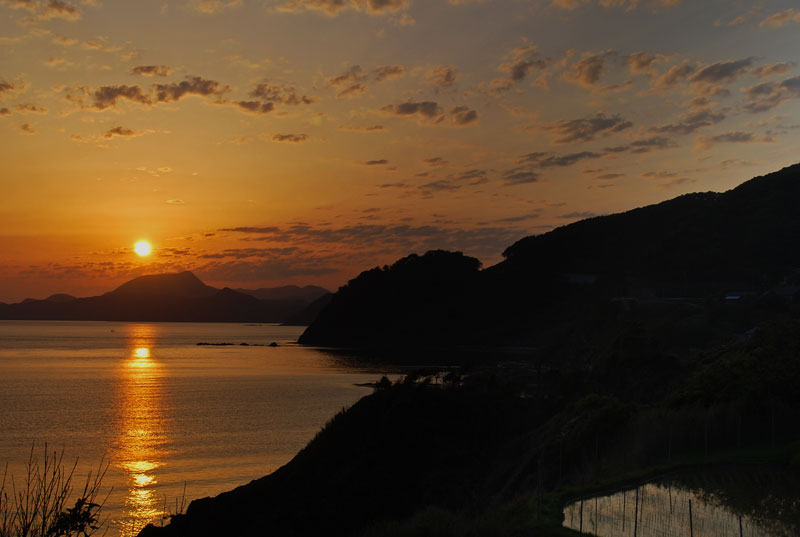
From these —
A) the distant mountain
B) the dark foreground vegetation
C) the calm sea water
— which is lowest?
the calm sea water

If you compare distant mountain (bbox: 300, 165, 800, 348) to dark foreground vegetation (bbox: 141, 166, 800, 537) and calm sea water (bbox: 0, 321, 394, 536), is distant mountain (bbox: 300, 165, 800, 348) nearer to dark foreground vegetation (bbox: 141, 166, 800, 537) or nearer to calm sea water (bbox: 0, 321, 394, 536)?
dark foreground vegetation (bbox: 141, 166, 800, 537)

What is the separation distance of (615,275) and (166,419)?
107029 millimetres

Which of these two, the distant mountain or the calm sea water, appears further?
the distant mountain

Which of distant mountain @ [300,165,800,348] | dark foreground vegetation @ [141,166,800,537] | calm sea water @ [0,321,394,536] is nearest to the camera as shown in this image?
dark foreground vegetation @ [141,166,800,537]

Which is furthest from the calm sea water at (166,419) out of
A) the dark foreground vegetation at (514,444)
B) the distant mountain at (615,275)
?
the distant mountain at (615,275)

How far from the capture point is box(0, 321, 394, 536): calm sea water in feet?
125

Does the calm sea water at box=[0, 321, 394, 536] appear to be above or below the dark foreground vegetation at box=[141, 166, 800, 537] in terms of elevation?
below

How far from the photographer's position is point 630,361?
51812 millimetres

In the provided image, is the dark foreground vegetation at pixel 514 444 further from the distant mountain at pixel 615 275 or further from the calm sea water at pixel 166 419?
the distant mountain at pixel 615 275

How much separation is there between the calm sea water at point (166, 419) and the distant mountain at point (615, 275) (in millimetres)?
46142

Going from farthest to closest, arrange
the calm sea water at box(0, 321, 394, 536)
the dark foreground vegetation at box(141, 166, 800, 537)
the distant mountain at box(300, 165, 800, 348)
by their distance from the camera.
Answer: the distant mountain at box(300, 165, 800, 348)
the calm sea water at box(0, 321, 394, 536)
the dark foreground vegetation at box(141, 166, 800, 537)

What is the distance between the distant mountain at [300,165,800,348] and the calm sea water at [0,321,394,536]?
46.1 m

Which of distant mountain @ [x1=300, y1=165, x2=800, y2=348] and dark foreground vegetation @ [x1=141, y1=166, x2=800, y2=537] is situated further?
distant mountain @ [x1=300, y1=165, x2=800, y2=348]

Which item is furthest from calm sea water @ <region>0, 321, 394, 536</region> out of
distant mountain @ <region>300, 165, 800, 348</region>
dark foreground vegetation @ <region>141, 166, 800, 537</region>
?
distant mountain @ <region>300, 165, 800, 348</region>
